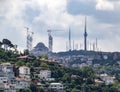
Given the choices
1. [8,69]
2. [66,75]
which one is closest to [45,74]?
[66,75]

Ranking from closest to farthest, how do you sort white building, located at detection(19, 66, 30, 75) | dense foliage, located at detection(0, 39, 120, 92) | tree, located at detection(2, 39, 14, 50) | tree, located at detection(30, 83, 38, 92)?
1. tree, located at detection(30, 83, 38, 92)
2. white building, located at detection(19, 66, 30, 75)
3. dense foliage, located at detection(0, 39, 120, 92)
4. tree, located at detection(2, 39, 14, 50)

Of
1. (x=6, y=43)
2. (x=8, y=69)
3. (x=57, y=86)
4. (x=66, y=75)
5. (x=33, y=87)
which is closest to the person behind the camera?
(x=33, y=87)

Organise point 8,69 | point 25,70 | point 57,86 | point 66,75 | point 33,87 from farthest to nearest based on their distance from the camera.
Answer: point 66,75 → point 25,70 → point 8,69 → point 57,86 → point 33,87

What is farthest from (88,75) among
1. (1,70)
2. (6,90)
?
(6,90)

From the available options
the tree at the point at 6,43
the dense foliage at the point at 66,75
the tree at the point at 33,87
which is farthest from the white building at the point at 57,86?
the tree at the point at 6,43

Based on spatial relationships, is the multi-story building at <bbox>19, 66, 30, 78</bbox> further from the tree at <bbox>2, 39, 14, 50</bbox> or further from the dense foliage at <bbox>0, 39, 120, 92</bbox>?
the tree at <bbox>2, 39, 14, 50</bbox>

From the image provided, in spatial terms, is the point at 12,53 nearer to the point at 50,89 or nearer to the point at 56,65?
the point at 56,65

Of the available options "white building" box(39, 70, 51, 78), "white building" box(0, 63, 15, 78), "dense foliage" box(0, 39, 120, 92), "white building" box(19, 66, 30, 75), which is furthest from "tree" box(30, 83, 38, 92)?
"white building" box(39, 70, 51, 78)

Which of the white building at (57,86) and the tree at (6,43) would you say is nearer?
the white building at (57,86)

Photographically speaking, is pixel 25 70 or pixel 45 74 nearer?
pixel 25 70

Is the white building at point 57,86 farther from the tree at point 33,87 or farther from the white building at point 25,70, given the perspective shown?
the tree at point 33,87

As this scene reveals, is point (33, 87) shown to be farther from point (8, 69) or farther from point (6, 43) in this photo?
point (6, 43)
